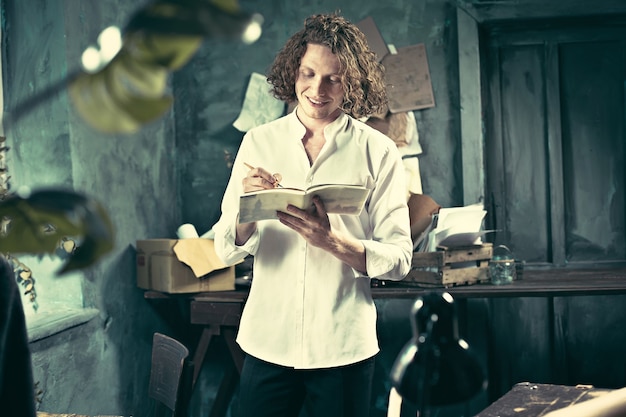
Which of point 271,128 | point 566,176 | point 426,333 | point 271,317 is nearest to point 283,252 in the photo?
point 271,317

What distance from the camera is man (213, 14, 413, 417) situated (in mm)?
2059

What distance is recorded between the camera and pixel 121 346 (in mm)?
3570

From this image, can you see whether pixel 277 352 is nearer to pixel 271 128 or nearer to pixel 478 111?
pixel 271 128

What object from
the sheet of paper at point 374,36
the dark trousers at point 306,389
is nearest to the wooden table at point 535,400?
the dark trousers at point 306,389

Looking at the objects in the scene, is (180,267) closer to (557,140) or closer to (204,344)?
(204,344)

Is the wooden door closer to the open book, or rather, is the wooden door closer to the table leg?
the table leg

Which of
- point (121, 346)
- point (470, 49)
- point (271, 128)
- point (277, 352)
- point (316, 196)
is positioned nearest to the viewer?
point (316, 196)

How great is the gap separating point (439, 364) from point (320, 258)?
5.08 ft

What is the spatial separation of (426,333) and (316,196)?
1.40m

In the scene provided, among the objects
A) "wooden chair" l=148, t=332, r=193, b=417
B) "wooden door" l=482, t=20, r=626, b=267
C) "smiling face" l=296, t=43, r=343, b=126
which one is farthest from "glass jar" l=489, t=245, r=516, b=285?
"wooden chair" l=148, t=332, r=193, b=417

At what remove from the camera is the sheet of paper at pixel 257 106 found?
413 centimetres

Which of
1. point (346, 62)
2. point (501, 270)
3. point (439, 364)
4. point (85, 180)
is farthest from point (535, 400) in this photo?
point (85, 180)

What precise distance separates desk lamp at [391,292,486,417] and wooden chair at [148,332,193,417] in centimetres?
145

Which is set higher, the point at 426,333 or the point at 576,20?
the point at 576,20
